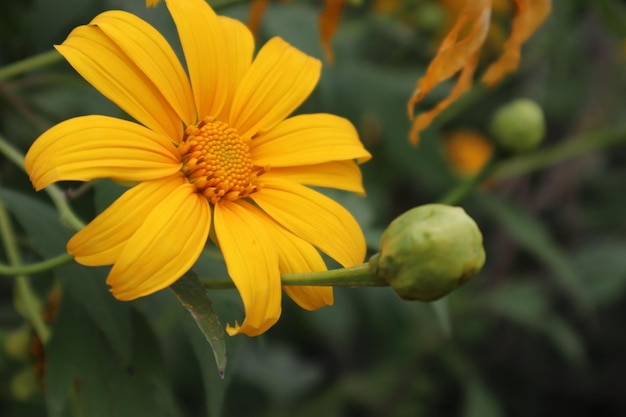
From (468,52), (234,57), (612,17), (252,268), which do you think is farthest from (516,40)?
(252,268)

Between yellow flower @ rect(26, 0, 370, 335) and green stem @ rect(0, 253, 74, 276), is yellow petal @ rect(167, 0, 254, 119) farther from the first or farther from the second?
green stem @ rect(0, 253, 74, 276)

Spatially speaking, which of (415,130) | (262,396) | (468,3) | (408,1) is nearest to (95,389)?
(415,130)

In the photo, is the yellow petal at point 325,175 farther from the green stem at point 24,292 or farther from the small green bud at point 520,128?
the small green bud at point 520,128

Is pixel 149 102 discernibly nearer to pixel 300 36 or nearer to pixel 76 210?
pixel 76 210

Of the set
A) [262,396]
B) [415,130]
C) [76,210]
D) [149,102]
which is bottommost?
[262,396]

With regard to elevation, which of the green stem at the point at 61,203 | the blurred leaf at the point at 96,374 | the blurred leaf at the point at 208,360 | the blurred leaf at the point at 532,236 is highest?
the green stem at the point at 61,203

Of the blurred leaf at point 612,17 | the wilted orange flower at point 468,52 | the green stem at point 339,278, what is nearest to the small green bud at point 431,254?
the green stem at point 339,278
